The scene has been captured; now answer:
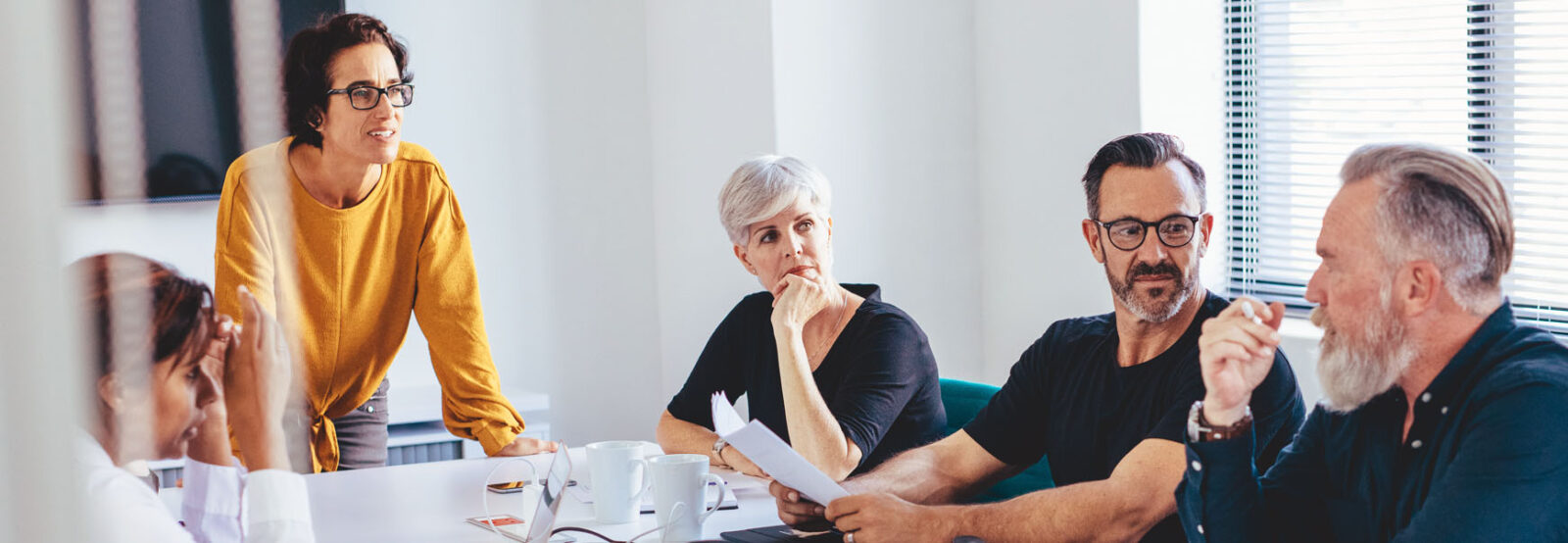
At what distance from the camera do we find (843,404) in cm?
213

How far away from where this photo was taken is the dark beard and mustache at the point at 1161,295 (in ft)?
5.85

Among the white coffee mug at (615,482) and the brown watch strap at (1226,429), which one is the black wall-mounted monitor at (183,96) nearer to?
the brown watch strap at (1226,429)

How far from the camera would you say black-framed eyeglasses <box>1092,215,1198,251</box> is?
Result: 1811 mm

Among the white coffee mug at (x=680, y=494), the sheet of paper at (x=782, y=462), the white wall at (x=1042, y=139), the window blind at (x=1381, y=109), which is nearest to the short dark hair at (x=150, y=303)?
the sheet of paper at (x=782, y=462)

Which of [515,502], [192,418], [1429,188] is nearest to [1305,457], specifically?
[1429,188]

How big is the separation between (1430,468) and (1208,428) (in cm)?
22

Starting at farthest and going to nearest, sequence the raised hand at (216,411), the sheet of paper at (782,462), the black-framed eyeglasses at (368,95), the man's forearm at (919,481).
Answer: the man's forearm at (919,481) < the sheet of paper at (782,462) < the black-framed eyeglasses at (368,95) < the raised hand at (216,411)

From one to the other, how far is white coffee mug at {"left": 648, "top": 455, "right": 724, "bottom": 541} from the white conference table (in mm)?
29

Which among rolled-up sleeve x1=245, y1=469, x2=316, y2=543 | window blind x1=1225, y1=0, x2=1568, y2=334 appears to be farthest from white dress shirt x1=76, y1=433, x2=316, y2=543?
window blind x1=1225, y1=0, x2=1568, y2=334

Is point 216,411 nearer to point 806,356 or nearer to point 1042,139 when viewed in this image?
point 806,356

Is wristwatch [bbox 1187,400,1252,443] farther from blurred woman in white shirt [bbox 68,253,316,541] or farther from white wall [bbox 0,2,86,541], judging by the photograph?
white wall [bbox 0,2,86,541]

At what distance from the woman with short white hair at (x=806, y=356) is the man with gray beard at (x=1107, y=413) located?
143 millimetres

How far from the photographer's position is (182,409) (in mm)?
370

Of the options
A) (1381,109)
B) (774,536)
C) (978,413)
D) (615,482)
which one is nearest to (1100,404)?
(978,413)
